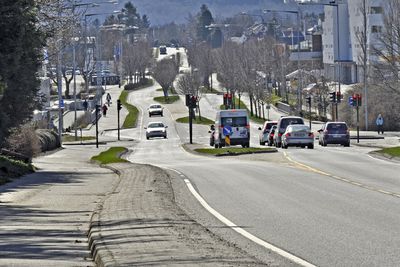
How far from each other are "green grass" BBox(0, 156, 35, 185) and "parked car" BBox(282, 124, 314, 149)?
Result: 70.5 feet

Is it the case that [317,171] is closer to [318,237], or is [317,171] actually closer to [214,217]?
[214,217]

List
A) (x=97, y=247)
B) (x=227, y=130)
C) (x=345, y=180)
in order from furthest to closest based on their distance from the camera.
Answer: (x=227, y=130) → (x=345, y=180) → (x=97, y=247)

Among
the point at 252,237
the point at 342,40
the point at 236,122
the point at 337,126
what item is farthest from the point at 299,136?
the point at 342,40

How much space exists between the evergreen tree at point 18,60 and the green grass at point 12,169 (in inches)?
41.4

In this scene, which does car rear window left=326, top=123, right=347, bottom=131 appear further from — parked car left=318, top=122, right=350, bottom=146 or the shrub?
the shrub

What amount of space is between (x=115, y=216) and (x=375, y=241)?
214 inches

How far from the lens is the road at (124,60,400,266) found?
14148 millimetres

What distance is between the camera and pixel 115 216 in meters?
18.5

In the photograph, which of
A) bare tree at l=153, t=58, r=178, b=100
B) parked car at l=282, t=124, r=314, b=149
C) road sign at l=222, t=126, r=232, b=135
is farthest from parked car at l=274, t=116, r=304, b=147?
bare tree at l=153, t=58, r=178, b=100

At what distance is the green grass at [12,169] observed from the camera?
33875mm

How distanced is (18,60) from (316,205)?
14.9m

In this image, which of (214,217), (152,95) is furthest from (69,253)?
(152,95)

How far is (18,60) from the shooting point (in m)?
32.9

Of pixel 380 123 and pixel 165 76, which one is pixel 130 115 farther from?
pixel 380 123
